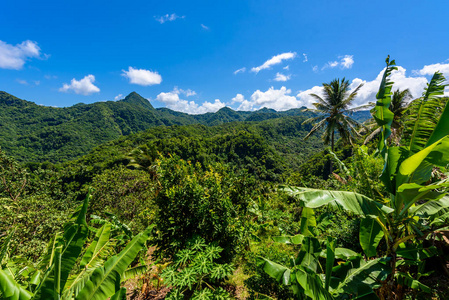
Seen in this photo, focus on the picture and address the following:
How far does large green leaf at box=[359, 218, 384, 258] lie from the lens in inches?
100

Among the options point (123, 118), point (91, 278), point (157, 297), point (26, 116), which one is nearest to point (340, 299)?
point (91, 278)

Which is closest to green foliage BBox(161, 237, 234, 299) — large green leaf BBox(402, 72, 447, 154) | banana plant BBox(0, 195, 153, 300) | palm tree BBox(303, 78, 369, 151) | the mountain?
banana plant BBox(0, 195, 153, 300)

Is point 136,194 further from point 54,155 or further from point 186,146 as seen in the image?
point 54,155

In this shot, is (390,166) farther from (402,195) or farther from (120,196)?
(120,196)

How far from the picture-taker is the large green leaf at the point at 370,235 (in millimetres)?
2551

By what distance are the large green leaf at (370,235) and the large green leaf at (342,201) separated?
0.49 feet

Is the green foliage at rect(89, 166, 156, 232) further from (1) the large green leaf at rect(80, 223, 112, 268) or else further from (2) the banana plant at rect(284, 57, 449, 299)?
(2) the banana plant at rect(284, 57, 449, 299)

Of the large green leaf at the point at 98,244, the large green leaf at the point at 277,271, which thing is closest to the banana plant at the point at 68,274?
the large green leaf at the point at 98,244

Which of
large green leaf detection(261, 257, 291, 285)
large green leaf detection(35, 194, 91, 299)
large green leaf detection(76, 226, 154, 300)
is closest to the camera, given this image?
large green leaf detection(35, 194, 91, 299)

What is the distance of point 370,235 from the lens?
257cm

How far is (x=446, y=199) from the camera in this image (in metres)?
2.56

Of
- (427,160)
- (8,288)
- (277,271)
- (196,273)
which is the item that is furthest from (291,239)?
(8,288)

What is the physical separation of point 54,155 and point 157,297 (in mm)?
101659

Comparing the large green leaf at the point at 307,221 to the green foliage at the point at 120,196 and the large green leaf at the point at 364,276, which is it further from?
the green foliage at the point at 120,196
